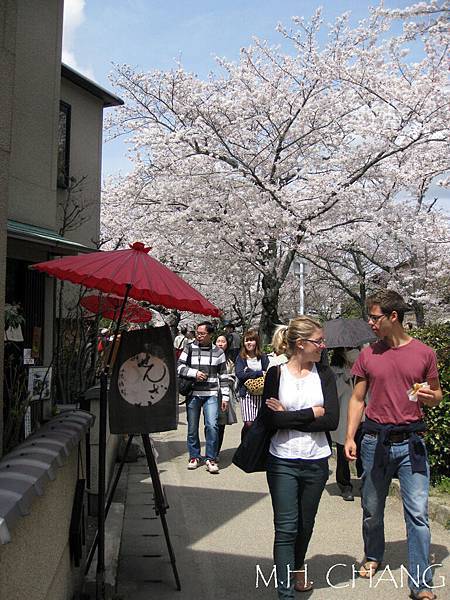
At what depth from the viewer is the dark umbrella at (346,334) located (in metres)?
7.31

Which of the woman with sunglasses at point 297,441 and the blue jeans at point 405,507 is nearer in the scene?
the woman with sunglasses at point 297,441

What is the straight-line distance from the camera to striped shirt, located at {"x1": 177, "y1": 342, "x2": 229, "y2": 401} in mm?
8391

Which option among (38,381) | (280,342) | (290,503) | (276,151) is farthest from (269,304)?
(290,503)

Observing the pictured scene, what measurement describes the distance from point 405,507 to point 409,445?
0.43 m

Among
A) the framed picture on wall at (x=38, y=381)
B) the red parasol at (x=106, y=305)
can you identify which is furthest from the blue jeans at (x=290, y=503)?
the red parasol at (x=106, y=305)

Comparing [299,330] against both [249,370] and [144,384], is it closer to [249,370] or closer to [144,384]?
[144,384]

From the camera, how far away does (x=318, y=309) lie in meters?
34.5

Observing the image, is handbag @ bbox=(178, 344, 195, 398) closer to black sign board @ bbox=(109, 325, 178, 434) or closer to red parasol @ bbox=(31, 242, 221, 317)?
black sign board @ bbox=(109, 325, 178, 434)

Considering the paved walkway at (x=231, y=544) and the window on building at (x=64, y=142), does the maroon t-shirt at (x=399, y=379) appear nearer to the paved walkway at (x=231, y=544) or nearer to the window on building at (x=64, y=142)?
the paved walkway at (x=231, y=544)

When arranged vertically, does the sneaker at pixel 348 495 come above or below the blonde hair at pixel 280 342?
below

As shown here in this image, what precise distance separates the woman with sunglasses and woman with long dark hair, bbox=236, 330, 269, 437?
12.4ft

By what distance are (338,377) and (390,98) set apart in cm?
1008

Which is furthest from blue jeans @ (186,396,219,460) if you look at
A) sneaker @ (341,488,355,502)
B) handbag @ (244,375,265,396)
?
sneaker @ (341,488,355,502)

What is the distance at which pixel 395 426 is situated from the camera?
14.2 feet
